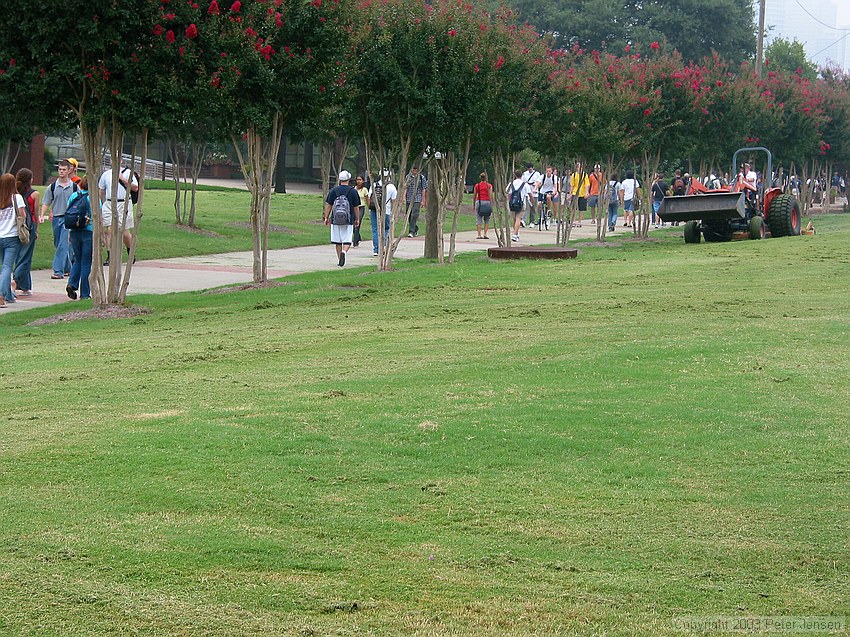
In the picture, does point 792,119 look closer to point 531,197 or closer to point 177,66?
point 531,197

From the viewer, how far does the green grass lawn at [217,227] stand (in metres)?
23.9

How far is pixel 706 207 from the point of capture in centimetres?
2459

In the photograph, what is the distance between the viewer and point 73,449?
6.73 metres

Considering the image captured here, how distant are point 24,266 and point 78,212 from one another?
1.34m

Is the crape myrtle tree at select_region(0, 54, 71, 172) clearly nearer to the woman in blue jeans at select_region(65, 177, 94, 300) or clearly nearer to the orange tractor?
the woman in blue jeans at select_region(65, 177, 94, 300)

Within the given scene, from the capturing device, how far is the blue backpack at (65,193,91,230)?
1559 centimetres

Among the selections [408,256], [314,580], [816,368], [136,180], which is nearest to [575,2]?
[408,256]

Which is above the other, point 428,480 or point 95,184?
point 95,184

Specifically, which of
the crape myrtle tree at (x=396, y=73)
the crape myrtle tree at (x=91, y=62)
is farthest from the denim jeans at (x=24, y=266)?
the crape myrtle tree at (x=396, y=73)

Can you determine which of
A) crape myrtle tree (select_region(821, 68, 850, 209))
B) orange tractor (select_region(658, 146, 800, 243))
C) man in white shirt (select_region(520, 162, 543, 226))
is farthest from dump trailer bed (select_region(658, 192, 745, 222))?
crape myrtle tree (select_region(821, 68, 850, 209))

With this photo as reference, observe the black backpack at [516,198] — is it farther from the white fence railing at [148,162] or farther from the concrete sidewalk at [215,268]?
the white fence railing at [148,162]

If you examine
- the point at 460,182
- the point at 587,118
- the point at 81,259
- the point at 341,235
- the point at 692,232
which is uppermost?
the point at 587,118

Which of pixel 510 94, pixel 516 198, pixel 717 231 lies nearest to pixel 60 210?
pixel 510 94

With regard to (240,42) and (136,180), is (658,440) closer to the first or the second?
(240,42)
